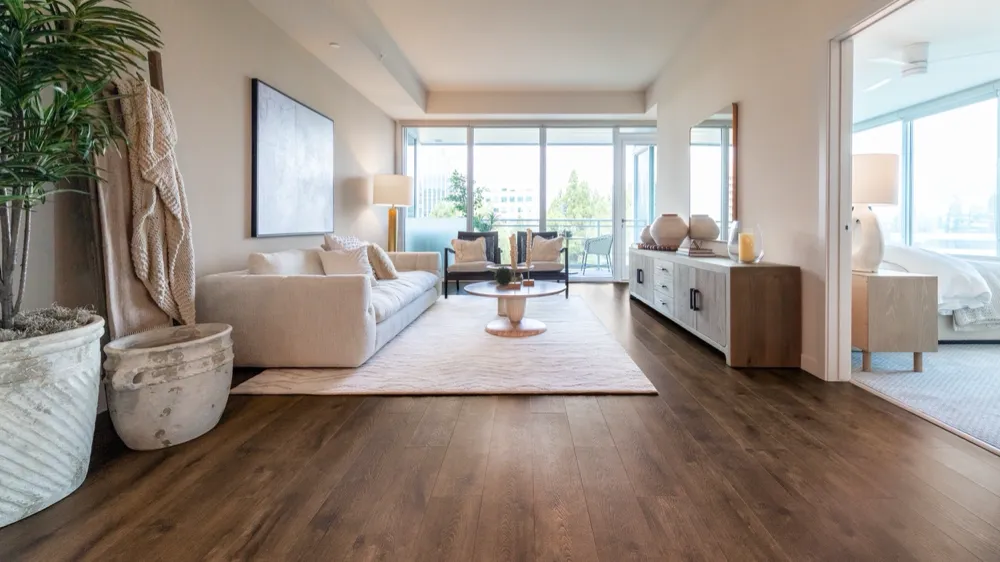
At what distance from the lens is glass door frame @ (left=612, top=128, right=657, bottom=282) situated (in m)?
7.45

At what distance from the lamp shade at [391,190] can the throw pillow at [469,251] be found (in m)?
0.85

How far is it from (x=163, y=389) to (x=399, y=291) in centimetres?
203

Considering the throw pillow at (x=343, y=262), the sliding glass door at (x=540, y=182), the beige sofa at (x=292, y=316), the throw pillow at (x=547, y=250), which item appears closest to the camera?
the beige sofa at (x=292, y=316)

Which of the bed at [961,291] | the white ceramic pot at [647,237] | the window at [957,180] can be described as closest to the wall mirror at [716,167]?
the white ceramic pot at [647,237]

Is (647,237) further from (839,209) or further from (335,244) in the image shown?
(335,244)

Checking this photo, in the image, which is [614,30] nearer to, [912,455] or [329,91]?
[329,91]

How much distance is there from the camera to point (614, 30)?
478 cm

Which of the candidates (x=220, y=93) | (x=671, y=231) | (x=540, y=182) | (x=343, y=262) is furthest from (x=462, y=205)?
(x=220, y=93)

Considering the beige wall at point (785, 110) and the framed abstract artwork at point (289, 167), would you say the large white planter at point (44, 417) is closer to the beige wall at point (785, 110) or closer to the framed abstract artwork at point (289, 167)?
the framed abstract artwork at point (289, 167)

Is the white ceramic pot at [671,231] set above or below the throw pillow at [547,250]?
above

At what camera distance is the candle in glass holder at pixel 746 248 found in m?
3.29

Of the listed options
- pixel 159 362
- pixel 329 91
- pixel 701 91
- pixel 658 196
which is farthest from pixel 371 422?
pixel 658 196

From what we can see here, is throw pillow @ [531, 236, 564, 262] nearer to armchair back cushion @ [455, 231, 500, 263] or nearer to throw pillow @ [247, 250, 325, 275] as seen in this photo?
armchair back cushion @ [455, 231, 500, 263]

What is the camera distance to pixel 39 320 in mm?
1578
